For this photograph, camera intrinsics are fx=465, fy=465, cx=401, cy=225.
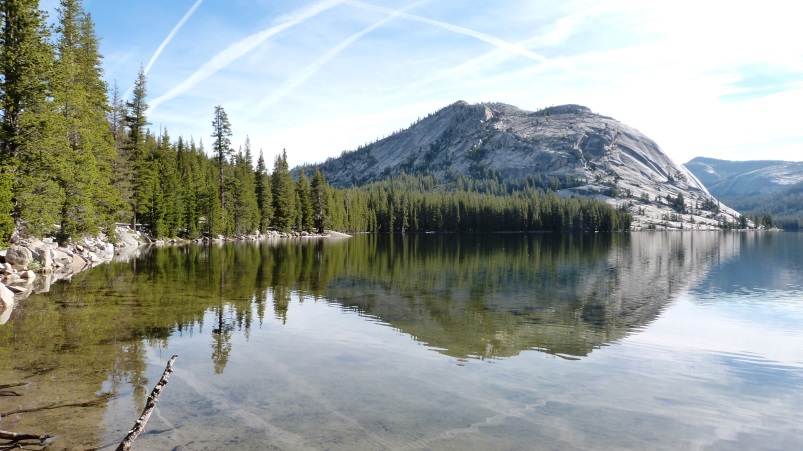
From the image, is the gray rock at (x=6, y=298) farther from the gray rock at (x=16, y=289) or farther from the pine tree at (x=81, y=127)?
the pine tree at (x=81, y=127)

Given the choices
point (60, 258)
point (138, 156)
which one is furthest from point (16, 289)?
point (138, 156)

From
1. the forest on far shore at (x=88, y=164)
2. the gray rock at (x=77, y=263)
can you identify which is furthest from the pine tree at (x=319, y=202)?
the gray rock at (x=77, y=263)

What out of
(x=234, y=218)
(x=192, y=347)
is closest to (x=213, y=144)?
(x=234, y=218)

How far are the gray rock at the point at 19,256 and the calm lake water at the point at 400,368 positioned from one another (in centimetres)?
561

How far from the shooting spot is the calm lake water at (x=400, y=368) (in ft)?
32.9

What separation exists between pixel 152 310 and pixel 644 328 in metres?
23.4

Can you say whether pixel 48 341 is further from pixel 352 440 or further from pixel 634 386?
pixel 634 386

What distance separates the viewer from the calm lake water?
1002 cm

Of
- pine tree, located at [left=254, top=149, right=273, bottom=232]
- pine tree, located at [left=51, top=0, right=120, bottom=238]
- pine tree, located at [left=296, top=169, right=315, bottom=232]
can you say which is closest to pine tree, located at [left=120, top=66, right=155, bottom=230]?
pine tree, located at [left=51, top=0, right=120, bottom=238]

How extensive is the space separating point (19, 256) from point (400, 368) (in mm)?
31156

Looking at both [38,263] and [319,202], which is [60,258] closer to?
[38,263]

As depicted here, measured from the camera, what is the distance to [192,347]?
16375 mm

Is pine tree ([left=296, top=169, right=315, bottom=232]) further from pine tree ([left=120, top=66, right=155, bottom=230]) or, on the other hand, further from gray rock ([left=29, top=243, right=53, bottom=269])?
gray rock ([left=29, top=243, right=53, bottom=269])

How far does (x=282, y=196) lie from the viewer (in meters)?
116
